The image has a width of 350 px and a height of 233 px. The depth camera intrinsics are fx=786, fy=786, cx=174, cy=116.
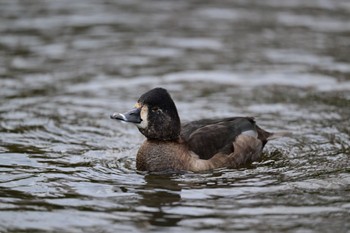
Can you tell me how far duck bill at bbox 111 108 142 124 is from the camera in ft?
29.2

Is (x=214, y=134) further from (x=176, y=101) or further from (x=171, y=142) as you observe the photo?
(x=176, y=101)

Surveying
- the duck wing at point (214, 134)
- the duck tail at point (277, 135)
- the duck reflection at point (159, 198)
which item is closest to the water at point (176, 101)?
the duck reflection at point (159, 198)

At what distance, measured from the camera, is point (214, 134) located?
371 inches

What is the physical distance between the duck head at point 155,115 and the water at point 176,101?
22.4 inches

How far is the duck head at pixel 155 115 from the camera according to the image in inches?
355

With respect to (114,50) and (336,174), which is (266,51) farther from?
(336,174)

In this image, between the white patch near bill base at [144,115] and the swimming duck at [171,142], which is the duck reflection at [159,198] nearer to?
the swimming duck at [171,142]

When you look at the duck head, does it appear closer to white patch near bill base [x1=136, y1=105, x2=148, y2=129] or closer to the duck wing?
white patch near bill base [x1=136, y1=105, x2=148, y2=129]

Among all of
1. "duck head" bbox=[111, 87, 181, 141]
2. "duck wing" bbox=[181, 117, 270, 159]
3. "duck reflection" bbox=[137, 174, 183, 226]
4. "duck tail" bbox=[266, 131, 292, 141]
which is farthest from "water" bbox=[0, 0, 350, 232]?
"duck head" bbox=[111, 87, 181, 141]

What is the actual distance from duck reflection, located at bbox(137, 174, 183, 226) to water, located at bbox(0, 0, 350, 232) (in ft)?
0.07

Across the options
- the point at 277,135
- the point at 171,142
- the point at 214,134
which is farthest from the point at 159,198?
the point at 277,135

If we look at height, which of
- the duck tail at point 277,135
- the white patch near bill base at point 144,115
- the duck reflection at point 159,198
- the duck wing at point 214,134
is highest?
the white patch near bill base at point 144,115

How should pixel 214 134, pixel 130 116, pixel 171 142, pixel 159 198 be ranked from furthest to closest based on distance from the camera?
pixel 214 134 < pixel 171 142 < pixel 130 116 < pixel 159 198

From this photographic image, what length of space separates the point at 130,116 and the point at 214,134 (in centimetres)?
110
